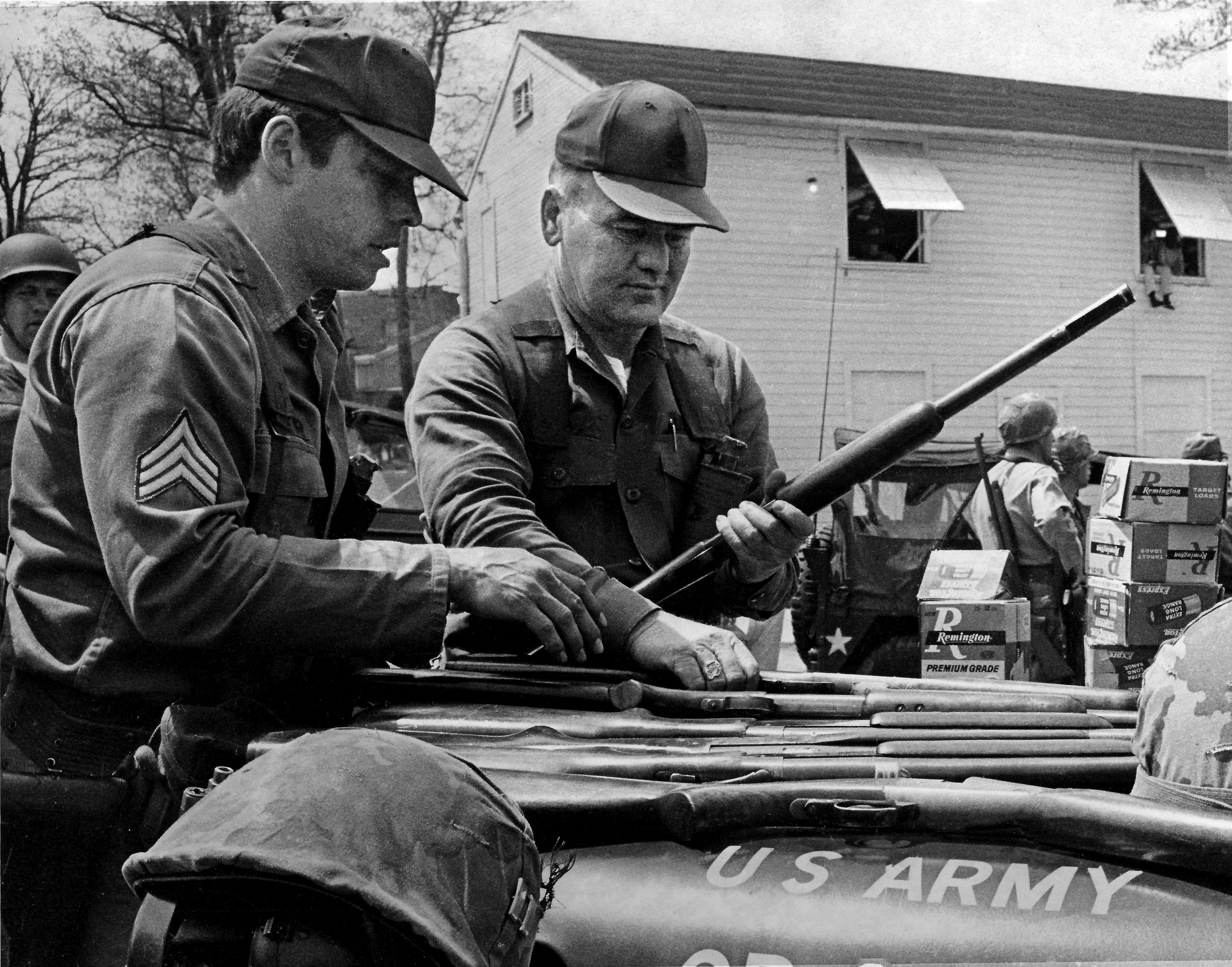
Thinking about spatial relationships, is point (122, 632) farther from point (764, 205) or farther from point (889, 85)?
point (764, 205)

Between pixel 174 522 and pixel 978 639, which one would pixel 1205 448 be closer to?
pixel 978 639

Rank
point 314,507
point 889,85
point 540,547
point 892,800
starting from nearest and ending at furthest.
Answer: point 892,800, point 314,507, point 540,547, point 889,85

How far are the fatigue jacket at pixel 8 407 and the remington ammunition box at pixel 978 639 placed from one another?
2806 mm

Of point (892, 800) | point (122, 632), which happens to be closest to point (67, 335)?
point (122, 632)

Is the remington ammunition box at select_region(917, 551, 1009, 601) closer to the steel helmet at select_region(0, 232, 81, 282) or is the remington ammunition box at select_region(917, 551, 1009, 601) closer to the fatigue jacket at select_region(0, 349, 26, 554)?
the fatigue jacket at select_region(0, 349, 26, 554)

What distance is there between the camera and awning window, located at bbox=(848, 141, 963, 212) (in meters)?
9.23

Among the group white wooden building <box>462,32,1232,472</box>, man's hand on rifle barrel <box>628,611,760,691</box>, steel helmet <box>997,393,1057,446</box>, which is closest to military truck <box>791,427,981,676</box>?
white wooden building <box>462,32,1232,472</box>

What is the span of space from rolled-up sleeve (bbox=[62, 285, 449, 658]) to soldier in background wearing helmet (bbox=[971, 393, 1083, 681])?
4990 mm

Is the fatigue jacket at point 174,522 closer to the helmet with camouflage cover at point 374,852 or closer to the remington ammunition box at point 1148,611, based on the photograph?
the helmet with camouflage cover at point 374,852

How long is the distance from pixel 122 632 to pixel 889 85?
7.39 meters

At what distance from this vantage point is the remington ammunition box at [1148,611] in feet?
15.4

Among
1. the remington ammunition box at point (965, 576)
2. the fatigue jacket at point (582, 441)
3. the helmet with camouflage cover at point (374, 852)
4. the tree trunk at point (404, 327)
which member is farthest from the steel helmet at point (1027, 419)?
the helmet with camouflage cover at point (374, 852)

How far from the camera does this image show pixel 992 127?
8.95m

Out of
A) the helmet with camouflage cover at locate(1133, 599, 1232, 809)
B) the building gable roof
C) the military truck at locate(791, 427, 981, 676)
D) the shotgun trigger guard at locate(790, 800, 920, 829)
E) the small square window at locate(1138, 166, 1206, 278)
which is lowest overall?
the military truck at locate(791, 427, 981, 676)
